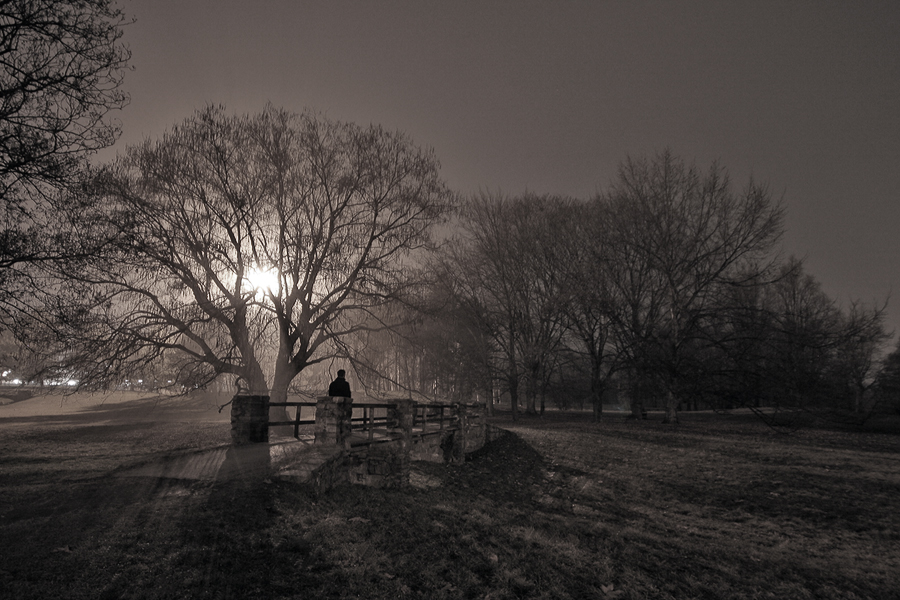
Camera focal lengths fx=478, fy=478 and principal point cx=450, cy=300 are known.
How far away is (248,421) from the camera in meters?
12.6

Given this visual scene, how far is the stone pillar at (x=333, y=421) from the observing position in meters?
9.88

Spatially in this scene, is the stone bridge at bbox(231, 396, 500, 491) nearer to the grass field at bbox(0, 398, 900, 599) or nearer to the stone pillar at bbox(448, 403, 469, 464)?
the stone pillar at bbox(448, 403, 469, 464)

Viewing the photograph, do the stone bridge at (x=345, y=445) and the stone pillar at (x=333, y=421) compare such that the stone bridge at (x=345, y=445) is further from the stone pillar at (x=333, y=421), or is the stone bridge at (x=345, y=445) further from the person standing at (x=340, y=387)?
the person standing at (x=340, y=387)

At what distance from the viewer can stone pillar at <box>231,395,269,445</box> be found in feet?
41.0

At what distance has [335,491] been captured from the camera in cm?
887

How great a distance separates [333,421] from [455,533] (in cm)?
353

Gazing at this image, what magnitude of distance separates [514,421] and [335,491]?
20.4m

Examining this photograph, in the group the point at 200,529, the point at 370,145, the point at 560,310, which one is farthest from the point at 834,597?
the point at 560,310

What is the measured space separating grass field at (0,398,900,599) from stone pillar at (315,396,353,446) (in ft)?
3.75

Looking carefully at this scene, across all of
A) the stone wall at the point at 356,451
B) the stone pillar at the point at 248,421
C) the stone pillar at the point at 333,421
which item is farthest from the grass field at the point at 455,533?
the stone pillar at the point at 248,421

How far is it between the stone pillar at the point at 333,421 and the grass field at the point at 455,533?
45.0 inches

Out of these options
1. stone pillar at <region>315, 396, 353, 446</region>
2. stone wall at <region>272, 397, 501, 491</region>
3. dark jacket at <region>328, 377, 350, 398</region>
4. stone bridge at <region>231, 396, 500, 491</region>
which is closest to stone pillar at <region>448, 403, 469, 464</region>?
stone bridge at <region>231, 396, 500, 491</region>

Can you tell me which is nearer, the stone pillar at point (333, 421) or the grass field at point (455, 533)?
the grass field at point (455, 533)

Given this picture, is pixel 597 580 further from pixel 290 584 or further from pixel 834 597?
pixel 290 584
